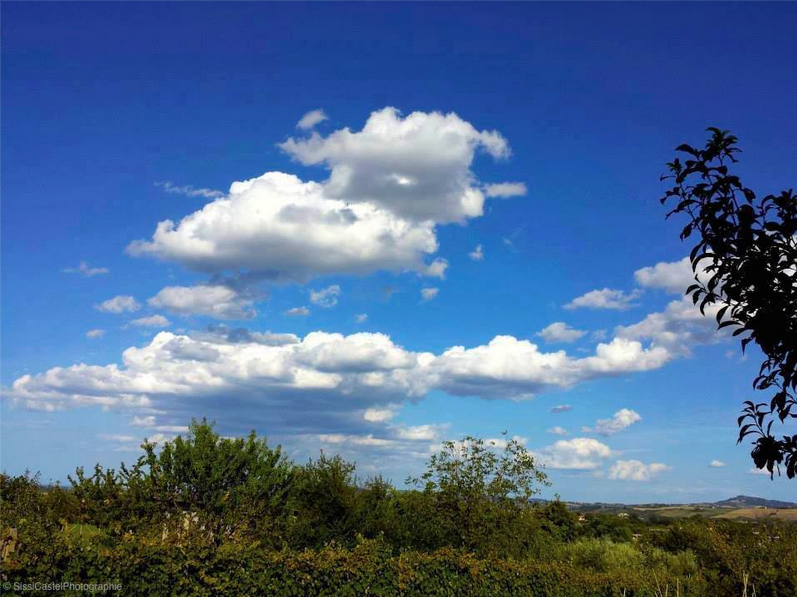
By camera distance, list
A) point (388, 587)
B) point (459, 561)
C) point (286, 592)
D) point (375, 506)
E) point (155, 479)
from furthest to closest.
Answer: point (375, 506)
point (155, 479)
point (459, 561)
point (388, 587)
point (286, 592)

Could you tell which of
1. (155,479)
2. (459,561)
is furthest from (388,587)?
(155,479)

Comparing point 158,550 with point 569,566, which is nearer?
point 158,550

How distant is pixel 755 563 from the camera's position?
70.0 feet

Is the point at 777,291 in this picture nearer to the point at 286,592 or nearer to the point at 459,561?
the point at 286,592

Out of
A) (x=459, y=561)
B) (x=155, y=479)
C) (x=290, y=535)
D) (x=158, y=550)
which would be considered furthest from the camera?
(x=290, y=535)

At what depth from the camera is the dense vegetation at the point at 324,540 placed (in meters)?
13.8

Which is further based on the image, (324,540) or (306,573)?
(324,540)

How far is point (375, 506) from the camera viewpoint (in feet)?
98.6

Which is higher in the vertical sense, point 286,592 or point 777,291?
point 777,291

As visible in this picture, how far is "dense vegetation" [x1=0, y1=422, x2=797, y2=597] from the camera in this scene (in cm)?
1375

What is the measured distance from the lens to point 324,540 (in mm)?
28703

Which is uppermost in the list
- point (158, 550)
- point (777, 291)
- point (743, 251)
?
point (743, 251)

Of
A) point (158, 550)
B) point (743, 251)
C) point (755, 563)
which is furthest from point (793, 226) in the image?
point (755, 563)

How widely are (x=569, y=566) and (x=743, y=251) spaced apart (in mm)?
18478
